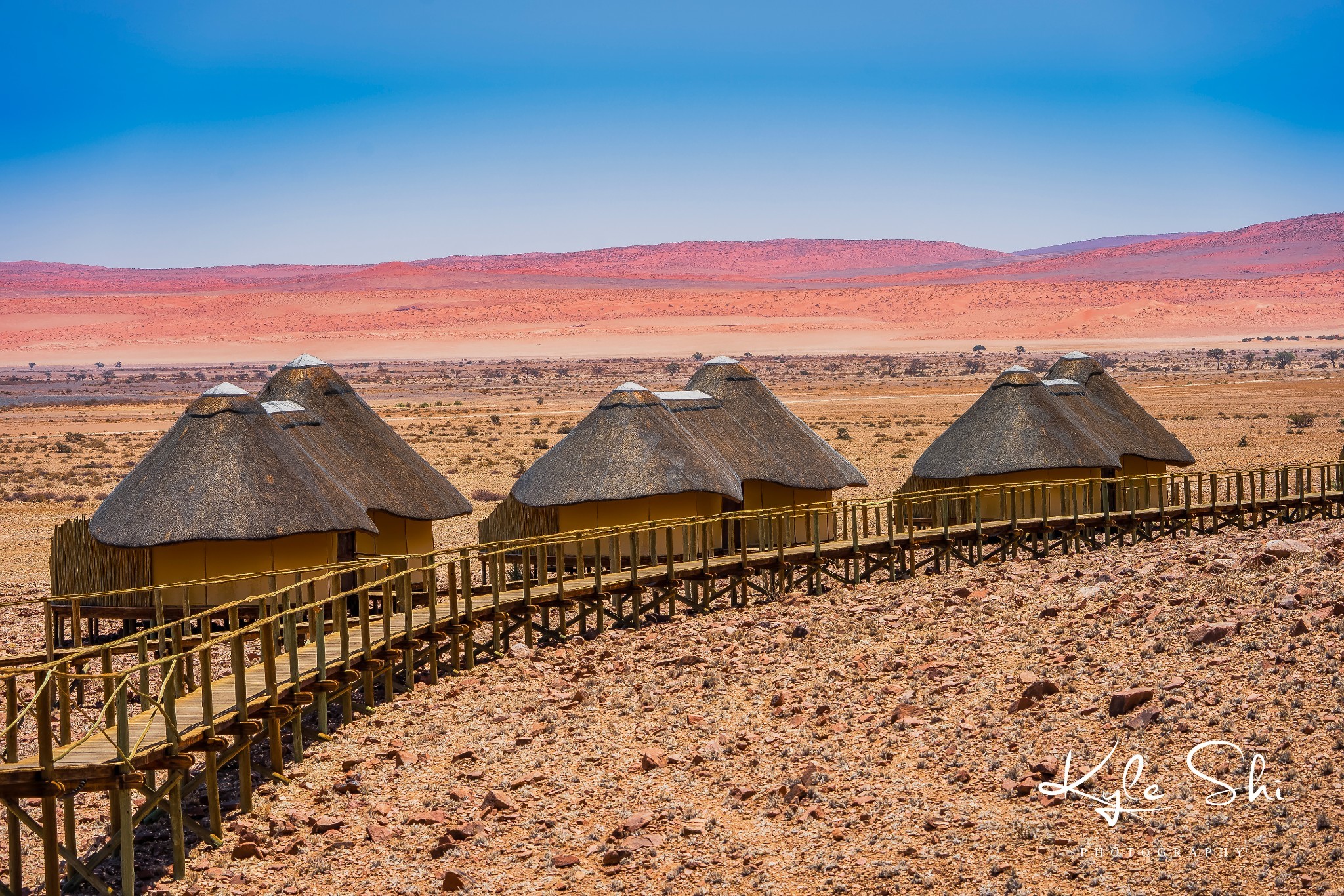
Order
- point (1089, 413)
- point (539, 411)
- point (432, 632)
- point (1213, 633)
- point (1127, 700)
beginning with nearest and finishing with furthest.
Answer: point (1127, 700) < point (1213, 633) < point (432, 632) < point (1089, 413) < point (539, 411)

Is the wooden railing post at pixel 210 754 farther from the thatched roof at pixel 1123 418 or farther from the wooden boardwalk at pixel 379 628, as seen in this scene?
the thatched roof at pixel 1123 418

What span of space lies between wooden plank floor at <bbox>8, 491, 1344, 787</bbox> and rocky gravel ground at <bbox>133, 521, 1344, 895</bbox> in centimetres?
86

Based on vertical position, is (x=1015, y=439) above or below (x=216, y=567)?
above

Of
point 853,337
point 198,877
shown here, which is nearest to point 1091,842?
point 198,877

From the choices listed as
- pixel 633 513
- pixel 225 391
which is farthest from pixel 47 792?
pixel 633 513

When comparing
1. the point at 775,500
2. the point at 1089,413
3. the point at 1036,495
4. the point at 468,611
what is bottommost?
the point at 468,611

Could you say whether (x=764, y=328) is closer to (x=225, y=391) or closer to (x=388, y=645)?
(x=225, y=391)

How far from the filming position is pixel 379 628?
16766mm

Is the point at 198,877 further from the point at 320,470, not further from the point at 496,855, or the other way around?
the point at 320,470

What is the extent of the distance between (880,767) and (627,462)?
34.9ft

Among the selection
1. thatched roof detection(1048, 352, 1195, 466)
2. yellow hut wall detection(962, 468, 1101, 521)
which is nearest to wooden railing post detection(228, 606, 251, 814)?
yellow hut wall detection(962, 468, 1101, 521)

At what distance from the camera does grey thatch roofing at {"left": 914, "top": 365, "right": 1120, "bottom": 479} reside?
88.6 feet

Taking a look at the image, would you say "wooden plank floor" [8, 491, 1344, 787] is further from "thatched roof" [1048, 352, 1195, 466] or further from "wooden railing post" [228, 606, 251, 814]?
"thatched roof" [1048, 352, 1195, 466]

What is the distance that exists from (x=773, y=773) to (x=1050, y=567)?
10196 mm
